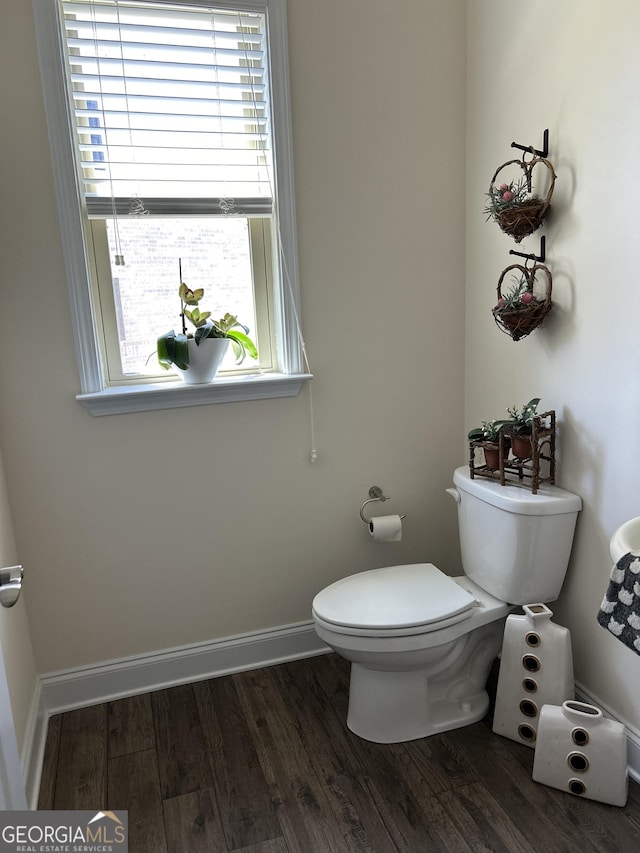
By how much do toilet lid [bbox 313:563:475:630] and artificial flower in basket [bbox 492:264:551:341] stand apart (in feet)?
2.66

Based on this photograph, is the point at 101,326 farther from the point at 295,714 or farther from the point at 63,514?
the point at 295,714

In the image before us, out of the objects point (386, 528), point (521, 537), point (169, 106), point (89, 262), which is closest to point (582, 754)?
point (521, 537)

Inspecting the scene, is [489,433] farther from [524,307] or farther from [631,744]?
[631,744]

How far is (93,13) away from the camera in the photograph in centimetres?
180

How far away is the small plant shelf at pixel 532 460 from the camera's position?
1848 millimetres

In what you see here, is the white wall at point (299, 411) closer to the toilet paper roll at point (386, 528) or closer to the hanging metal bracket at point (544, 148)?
the toilet paper roll at point (386, 528)

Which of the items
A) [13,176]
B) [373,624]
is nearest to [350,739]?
[373,624]

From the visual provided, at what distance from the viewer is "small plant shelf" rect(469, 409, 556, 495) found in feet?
6.06

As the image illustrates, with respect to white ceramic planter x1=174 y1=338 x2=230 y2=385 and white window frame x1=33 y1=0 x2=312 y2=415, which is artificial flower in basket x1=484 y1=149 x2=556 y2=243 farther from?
white ceramic planter x1=174 y1=338 x2=230 y2=385

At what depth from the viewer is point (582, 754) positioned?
1.64 m

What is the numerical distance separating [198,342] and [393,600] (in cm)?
101

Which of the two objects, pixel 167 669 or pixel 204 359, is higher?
pixel 204 359

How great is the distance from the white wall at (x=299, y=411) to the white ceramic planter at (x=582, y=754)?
0.86m

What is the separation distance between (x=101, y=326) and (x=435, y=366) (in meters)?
1.18
